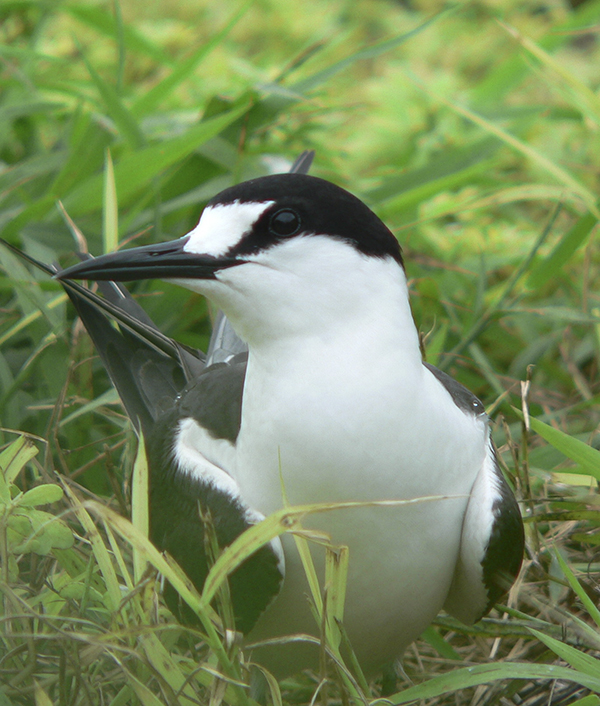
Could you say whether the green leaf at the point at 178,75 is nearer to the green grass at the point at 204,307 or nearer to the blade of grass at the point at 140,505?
the green grass at the point at 204,307

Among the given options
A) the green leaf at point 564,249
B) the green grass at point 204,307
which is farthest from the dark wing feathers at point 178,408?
the green leaf at point 564,249

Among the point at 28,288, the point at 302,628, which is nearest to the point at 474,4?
the point at 28,288

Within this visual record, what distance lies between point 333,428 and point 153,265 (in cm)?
40

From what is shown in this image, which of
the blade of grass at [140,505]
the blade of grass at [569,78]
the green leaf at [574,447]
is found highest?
the blade of grass at [569,78]

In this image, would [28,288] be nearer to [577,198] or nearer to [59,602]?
[59,602]

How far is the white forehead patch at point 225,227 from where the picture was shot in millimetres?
1338

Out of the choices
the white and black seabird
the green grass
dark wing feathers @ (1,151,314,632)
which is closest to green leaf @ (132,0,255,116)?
the green grass

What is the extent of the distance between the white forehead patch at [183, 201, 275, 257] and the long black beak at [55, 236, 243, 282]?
2cm

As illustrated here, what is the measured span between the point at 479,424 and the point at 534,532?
0.28 m

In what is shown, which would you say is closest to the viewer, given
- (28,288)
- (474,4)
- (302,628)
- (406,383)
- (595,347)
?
(406,383)

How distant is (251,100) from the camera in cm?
266

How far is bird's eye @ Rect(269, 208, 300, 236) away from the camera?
1.34 metres

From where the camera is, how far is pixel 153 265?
53.5 inches

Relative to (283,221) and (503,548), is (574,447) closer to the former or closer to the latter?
(503,548)
